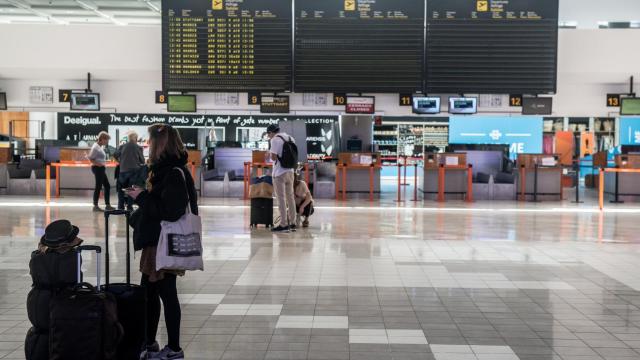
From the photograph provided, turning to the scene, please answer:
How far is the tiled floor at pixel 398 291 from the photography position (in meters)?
4.39

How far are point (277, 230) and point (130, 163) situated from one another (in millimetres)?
3311

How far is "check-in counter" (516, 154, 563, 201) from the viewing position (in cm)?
1713

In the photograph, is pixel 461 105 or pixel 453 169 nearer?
pixel 461 105

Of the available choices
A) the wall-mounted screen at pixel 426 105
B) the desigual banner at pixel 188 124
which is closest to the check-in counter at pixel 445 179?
the wall-mounted screen at pixel 426 105

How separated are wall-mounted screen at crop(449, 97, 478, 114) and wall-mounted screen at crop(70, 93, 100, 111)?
8.31 metres

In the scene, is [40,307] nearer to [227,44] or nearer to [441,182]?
[227,44]

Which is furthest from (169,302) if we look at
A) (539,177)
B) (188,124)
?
(188,124)

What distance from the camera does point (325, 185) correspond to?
57.5ft

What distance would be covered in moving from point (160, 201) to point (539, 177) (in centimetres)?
1479

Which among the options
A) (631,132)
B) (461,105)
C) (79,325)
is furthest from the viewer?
(631,132)

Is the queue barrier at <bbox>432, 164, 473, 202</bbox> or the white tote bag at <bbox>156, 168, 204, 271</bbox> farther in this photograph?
the queue barrier at <bbox>432, 164, 473, 202</bbox>

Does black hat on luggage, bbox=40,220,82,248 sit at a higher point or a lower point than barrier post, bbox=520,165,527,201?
higher


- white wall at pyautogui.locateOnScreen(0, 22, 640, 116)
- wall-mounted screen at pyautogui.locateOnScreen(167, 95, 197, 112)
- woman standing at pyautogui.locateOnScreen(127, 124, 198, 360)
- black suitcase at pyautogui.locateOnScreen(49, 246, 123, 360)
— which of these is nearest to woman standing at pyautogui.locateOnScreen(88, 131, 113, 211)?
wall-mounted screen at pyautogui.locateOnScreen(167, 95, 197, 112)

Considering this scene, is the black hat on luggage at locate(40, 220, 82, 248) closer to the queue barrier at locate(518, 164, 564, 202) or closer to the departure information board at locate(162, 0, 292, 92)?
the departure information board at locate(162, 0, 292, 92)
